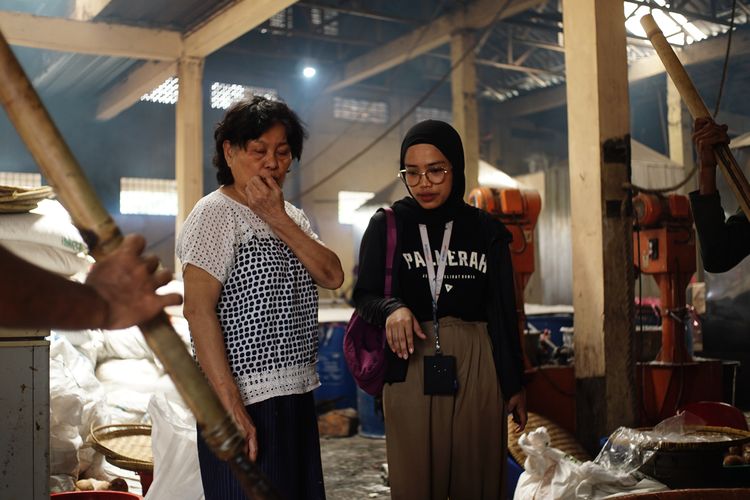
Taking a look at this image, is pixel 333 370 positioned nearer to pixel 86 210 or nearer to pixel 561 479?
pixel 561 479

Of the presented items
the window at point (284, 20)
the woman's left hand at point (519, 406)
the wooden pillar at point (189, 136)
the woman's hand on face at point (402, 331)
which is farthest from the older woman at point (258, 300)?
the window at point (284, 20)

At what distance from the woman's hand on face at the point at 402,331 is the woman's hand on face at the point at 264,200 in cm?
55

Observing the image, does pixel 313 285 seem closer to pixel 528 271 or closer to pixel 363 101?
pixel 528 271

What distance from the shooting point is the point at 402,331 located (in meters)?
2.35

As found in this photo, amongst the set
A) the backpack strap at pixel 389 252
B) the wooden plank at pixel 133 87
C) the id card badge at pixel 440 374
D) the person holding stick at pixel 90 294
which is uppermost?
the wooden plank at pixel 133 87

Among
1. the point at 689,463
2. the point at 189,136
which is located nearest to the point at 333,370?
the point at 189,136

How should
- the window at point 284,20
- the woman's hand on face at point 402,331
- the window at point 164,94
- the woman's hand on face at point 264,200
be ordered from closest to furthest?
the woman's hand on face at point 264,200
the woman's hand on face at point 402,331
the window at point 284,20
the window at point 164,94

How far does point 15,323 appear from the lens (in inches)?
41.7

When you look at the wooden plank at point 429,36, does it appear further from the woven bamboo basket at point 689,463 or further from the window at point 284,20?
the woven bamboo basket at point 689,463

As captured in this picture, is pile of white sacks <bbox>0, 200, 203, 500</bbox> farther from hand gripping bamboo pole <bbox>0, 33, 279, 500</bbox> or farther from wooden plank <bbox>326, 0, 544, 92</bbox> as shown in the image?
wooden plank <bbox>326, 0, 544, 92</bbox>

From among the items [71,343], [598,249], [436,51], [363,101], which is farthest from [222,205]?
[363,101]

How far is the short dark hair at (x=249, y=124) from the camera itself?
2.12 metres

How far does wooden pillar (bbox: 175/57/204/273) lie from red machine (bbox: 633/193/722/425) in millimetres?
4413

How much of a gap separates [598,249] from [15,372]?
2.77 m
